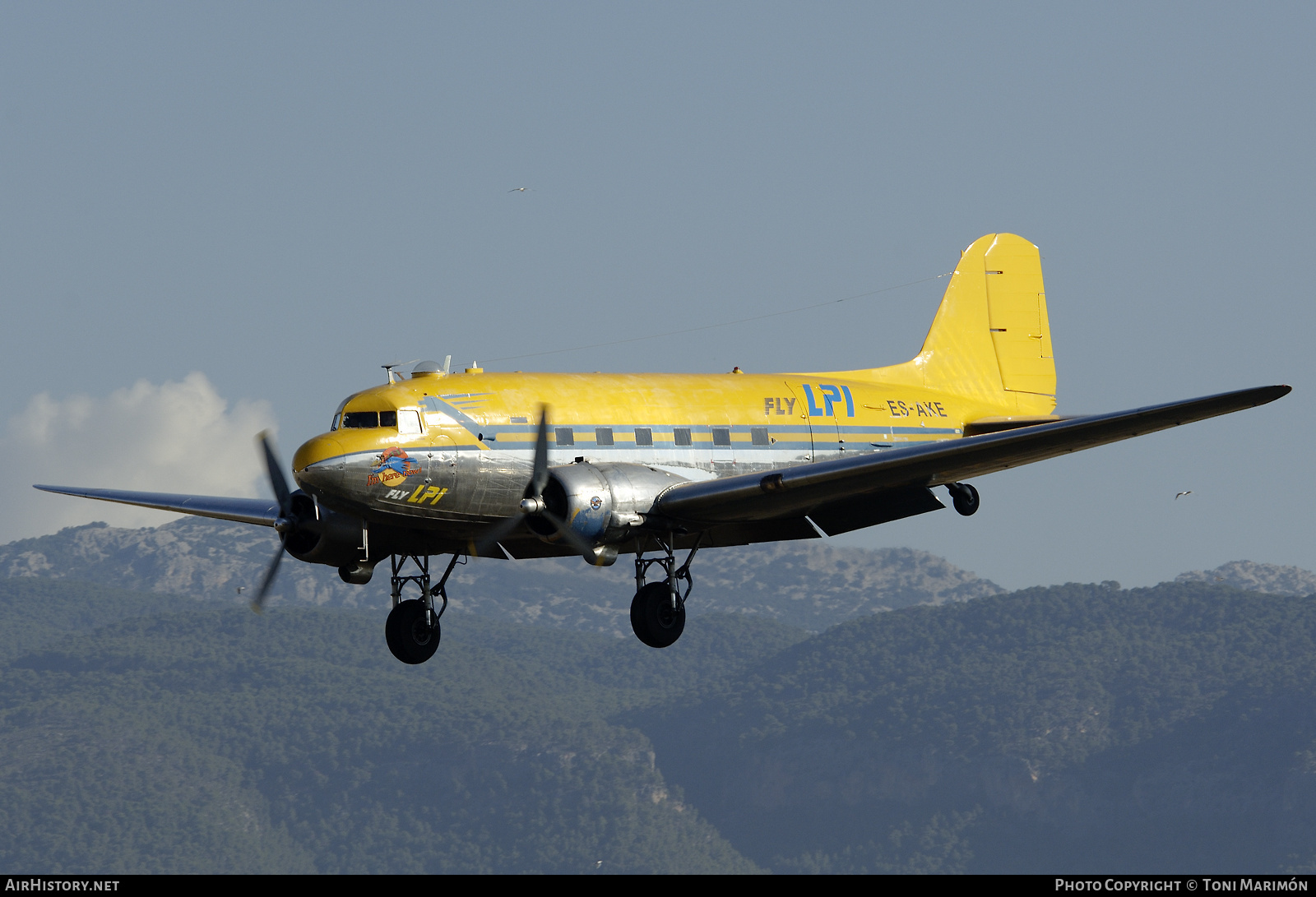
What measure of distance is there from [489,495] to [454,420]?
4.74ft

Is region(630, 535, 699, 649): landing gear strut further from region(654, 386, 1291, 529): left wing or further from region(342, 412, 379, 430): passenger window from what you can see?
region(342, 412, 379, 430): passenger window

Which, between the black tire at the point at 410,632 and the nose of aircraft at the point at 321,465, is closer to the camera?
the nose of aircraft at the point at 321,465

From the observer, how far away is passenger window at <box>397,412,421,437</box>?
30.3 meters

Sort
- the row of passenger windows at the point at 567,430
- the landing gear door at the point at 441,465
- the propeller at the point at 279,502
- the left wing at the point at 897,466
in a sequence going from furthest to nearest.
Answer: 1. the propeller at the point at 279,502
2. the row of passenger windows at the point at 567,430
3. the landing gear door at the point at 441,465
4. the left wing at the point at 897,466

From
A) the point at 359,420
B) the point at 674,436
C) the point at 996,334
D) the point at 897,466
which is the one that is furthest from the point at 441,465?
the point at 996,334

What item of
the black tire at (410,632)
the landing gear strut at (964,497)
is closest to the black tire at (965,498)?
the landing gear strut at (964,497)

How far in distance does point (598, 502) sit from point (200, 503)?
10390 millimetres

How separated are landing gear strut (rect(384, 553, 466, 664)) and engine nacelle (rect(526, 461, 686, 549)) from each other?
3.85 metres

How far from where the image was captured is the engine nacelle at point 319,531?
3244cm

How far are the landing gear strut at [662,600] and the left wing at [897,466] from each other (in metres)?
0.87

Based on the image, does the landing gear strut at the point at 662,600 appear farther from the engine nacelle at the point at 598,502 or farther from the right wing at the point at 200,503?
the right wing at the point at 200,503

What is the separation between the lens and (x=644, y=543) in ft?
103
